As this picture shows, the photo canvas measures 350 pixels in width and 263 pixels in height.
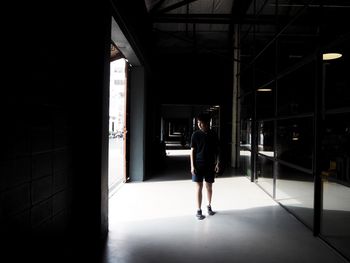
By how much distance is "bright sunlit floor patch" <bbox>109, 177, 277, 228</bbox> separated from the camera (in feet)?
14.3

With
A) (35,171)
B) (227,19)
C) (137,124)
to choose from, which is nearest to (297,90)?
(227,19)

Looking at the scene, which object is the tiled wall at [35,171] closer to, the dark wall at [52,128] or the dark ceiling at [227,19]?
the dark wall at [52,128]

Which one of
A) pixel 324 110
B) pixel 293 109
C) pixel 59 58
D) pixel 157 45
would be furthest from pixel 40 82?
pixel 293 109

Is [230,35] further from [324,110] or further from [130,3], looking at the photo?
[324,110]

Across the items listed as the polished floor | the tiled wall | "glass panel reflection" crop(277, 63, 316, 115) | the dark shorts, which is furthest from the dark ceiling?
"glass panel reflection" crop(277, 63, 316, 115)

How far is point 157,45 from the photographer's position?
10906 mm

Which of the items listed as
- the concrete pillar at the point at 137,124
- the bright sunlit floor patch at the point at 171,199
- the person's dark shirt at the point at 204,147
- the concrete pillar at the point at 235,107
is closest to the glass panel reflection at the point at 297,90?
the concrete pillar at the point at 235,107

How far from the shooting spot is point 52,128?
2385 mm

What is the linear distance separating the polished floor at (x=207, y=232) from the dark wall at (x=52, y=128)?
1.73 feet

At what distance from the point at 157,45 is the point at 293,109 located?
7585mm

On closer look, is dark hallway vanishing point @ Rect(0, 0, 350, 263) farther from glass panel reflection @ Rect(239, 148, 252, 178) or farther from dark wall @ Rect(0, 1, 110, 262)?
glass panel reflection @ Rect(239, 148, 252, 178)

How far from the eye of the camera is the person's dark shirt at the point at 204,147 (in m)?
4.17

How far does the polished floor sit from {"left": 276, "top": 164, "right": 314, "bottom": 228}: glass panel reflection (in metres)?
0.18

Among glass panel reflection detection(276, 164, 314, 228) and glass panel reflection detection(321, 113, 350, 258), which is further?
glass panel reflection detection(276, 164, 314, 228)
